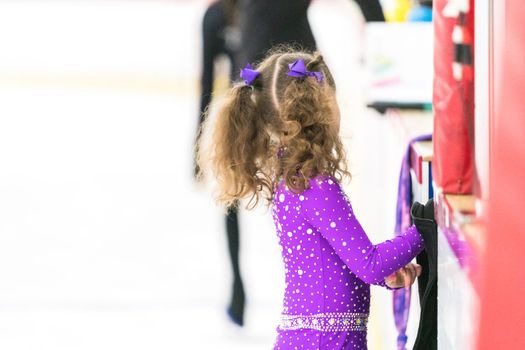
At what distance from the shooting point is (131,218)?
4.99m

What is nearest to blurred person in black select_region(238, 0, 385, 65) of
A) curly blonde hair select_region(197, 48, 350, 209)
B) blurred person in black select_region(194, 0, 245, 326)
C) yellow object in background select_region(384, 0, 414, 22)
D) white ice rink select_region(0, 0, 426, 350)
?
blurred person in black select_region(194, 0, 245, 326)

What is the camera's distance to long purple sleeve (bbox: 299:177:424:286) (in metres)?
1.63

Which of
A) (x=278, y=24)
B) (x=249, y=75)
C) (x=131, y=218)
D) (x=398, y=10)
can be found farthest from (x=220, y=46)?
(x=131, y=218)

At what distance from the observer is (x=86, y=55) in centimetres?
1122

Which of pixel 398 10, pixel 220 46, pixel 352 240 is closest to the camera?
pixel 352 240

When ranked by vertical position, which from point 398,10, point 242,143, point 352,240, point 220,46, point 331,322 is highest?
point 398,10

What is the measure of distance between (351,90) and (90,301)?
3.78 metres

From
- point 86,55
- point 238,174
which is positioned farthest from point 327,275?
point 86,55

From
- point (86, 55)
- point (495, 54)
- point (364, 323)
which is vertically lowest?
point (364, 323)

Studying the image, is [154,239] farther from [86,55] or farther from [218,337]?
[86,55]

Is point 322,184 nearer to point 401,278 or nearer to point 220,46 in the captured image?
point 401,278

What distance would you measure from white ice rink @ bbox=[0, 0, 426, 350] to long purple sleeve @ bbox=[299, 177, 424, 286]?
12.4 inches

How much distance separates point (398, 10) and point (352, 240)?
7.32 ft

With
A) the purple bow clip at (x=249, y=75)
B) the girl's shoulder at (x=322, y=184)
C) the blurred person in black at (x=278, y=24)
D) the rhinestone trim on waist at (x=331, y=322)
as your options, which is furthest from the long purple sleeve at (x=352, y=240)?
the blurred person in black at (x=278, y=24)
